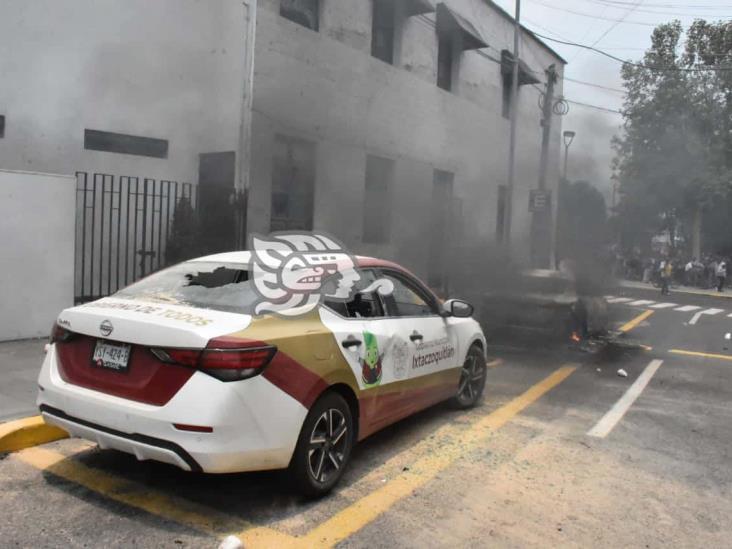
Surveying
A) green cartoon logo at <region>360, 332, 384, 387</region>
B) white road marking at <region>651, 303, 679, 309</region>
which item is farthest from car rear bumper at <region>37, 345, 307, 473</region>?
white road marking at <region>651, 303, 679, 309</region>

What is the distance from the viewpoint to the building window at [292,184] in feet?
30.2

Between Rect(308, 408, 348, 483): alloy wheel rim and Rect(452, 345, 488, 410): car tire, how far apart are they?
5.35 feet

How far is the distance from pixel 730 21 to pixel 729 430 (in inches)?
540

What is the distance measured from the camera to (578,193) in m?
14.2

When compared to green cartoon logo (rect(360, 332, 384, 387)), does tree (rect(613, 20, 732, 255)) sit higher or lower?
higher

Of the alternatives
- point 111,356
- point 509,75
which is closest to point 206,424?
point 111,356

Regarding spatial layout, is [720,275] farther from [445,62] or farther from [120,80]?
[120,80]

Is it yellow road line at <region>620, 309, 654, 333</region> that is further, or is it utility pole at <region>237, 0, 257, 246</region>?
yellow road line at <region>620, 309, 654, 333</region>

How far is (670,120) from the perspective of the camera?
40.5 ft

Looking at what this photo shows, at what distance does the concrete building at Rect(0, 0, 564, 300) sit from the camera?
285 inches

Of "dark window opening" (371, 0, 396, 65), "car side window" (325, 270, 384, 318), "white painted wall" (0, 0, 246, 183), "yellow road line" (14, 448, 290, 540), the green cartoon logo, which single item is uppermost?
"dark window opening" (371, 0, 396, 65)

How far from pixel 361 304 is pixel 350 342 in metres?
0.40

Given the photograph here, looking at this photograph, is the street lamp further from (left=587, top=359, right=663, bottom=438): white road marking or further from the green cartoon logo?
the green cartoon logo

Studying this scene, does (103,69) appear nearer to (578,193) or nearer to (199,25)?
(199,25)
